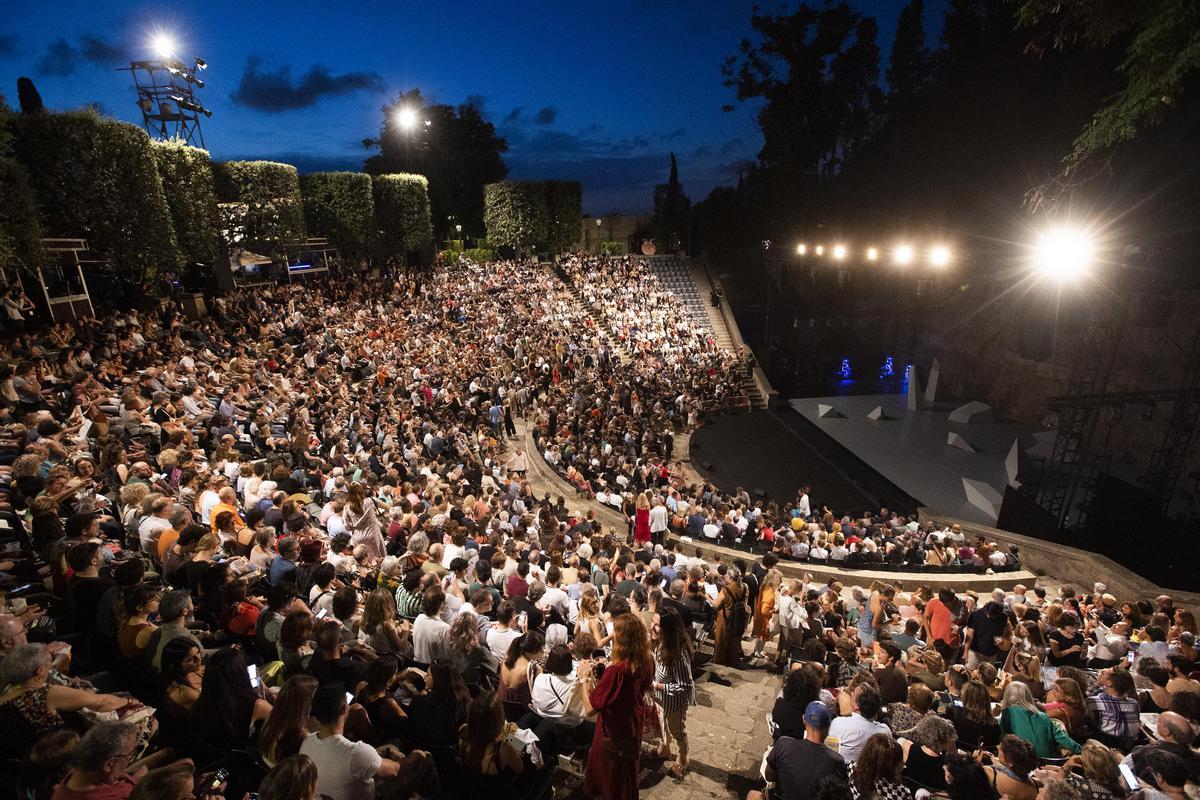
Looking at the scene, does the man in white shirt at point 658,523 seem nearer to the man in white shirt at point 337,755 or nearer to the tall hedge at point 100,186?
the man in white shirt at point 337,755

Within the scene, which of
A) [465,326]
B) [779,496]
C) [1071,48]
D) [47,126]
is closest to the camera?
[47,126]

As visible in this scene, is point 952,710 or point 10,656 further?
point 952,710

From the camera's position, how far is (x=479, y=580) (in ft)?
18.0

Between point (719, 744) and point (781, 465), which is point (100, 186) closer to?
point (719, 744)

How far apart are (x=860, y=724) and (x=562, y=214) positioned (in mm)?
33259

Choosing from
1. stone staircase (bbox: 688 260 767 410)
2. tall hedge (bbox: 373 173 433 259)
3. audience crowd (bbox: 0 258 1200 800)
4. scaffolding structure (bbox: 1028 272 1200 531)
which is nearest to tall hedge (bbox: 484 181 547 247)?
tall hedge (bbox: 373 173 433 259)

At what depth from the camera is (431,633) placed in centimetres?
406

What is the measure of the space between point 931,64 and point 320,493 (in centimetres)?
4026

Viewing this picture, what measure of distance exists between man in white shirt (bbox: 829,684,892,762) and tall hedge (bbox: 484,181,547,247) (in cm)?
3239

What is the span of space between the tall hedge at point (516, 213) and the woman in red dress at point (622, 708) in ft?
105

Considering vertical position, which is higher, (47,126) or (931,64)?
(931,64)

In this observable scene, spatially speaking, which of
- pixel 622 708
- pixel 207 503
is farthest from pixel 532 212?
pixel 622 708

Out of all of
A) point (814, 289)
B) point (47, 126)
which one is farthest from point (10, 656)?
point (814, 289)

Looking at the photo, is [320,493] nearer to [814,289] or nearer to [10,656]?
[10,656]
